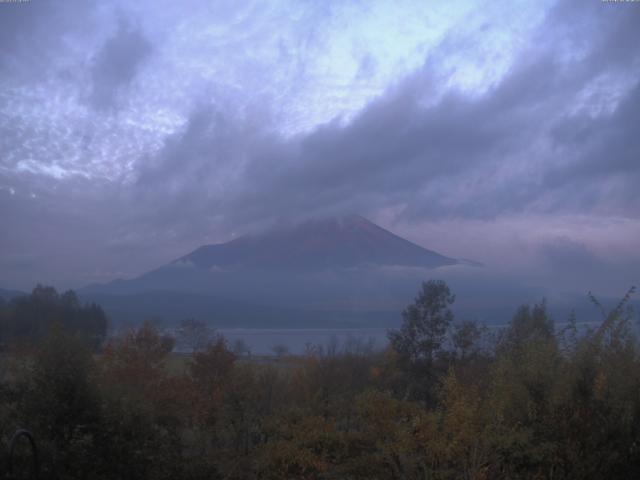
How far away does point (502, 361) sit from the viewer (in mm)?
9594

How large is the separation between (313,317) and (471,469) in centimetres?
11601

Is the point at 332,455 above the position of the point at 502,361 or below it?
below

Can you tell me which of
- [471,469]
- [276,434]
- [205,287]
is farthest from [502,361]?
[205,287]

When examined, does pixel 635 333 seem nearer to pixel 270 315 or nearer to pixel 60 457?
pixel 60 457

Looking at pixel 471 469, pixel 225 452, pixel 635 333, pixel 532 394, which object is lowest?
pixel 225 452

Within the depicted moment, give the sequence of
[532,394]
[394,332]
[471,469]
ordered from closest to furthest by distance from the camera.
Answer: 1. [471,469]
2. [532,394]
3. [394,332]

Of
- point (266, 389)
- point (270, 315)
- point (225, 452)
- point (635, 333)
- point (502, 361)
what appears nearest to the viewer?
point (502, 361)

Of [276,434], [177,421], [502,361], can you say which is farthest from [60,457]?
[502,361]

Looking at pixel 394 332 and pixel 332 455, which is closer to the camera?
pixel 332 455

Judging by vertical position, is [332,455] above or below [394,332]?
below

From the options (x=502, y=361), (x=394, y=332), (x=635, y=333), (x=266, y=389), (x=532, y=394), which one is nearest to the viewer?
(x=532, y=394)

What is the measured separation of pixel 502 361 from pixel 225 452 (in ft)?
22.7

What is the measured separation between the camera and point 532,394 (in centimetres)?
887

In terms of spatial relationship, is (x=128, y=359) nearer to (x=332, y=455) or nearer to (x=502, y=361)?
(x=332, y=455)
